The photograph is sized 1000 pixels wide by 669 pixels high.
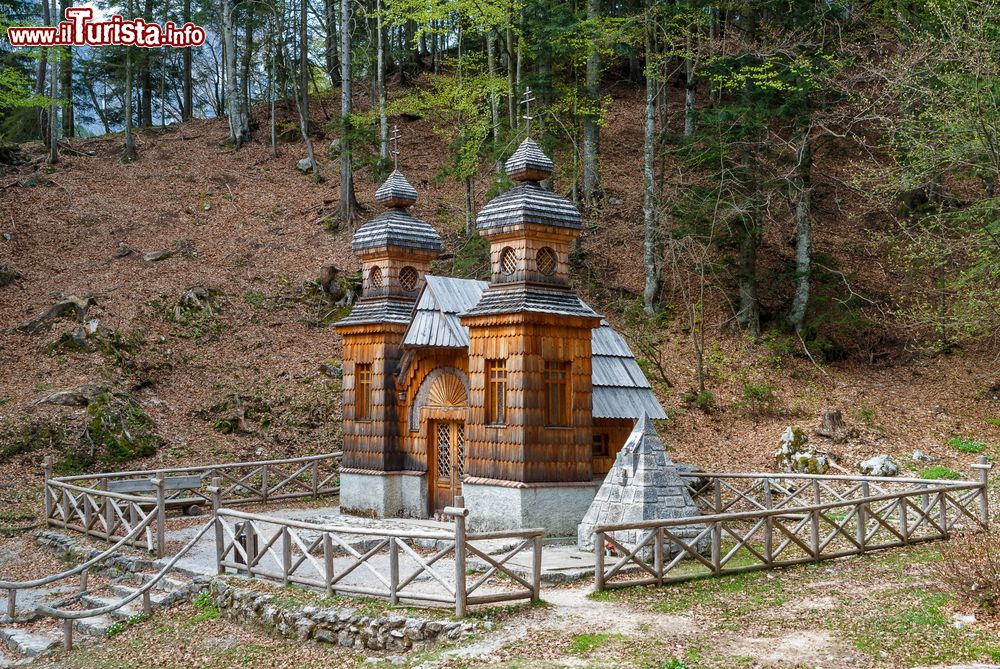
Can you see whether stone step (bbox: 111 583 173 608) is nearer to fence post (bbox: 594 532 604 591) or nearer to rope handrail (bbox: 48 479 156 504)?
rope handrail (bbox: 48 479 156 504)

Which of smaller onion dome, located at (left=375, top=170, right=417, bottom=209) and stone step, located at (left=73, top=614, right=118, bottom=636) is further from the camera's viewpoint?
smaller onion dome, located at (left=375, top=170, right=417, bottom=209)

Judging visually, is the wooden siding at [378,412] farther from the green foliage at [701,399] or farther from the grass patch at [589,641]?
the grass patch at [589,641]

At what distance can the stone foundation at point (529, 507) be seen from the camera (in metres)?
15.7

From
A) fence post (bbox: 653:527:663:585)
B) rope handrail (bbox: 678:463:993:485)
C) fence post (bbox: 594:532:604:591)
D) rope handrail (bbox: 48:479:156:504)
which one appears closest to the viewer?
fence post (bbox: 594:532:604:591)

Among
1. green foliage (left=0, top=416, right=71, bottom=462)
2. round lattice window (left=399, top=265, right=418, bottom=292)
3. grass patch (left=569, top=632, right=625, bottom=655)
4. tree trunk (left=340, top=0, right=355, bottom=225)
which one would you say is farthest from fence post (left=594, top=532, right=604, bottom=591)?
tree trunk (left=340, top=0, right=355, bottom=225)

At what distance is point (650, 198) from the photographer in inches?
1033

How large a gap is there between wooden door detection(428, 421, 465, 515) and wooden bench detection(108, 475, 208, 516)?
5306 millimetres

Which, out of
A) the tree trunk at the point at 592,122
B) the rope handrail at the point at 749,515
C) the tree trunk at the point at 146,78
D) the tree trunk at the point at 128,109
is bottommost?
the rope handrail at the point at 749,515

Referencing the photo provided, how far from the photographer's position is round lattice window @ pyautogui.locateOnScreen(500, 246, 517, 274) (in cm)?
1695

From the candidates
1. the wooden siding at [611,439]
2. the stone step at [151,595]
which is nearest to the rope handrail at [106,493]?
the stone step at [151,595]

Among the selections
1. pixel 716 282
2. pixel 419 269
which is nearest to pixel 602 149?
pixel 716 282

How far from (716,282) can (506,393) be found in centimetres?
1352

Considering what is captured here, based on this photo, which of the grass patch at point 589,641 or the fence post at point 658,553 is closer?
the grass patch at point 589,641

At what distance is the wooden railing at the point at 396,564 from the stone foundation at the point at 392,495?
2188 millimetres
